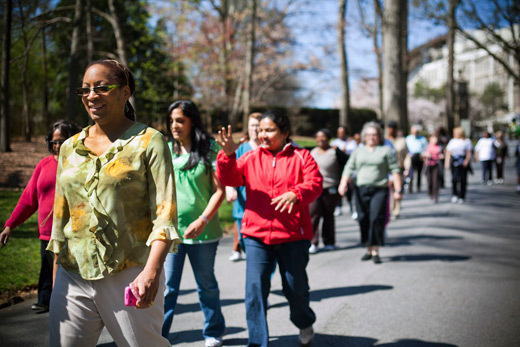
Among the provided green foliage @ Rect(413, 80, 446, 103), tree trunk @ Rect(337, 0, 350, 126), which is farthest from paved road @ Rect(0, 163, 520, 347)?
green foliage @ Rect(413, 80, 446, 103)

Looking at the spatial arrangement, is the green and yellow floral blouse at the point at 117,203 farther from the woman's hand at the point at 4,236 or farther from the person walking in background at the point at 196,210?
the person walking in background at the point at 196,210

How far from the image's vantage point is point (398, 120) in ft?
43.0

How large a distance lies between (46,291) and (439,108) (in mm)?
73091

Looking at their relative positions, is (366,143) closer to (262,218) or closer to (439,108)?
(262,218)

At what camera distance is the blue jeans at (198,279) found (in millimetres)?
3943

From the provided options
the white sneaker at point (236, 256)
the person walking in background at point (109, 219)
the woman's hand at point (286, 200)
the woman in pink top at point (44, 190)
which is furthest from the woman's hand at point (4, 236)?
the white sneaker at point (236, 256)

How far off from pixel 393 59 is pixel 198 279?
410 inches

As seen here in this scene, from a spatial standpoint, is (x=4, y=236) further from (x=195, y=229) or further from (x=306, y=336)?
(x=306, y=336)

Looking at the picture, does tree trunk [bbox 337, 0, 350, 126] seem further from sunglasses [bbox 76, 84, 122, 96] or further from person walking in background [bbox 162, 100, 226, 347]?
sunglasses [bbox 76, 84, 122, 96]

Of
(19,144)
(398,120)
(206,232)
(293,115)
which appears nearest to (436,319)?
(206,232)

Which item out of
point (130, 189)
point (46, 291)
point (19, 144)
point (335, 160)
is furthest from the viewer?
point (335, 160)

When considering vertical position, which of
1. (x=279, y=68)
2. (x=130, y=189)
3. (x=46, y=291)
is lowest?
(x=46, y=291)

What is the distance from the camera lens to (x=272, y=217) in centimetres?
389

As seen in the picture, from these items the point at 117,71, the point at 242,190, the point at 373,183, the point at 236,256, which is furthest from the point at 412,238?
the point at 117,71
